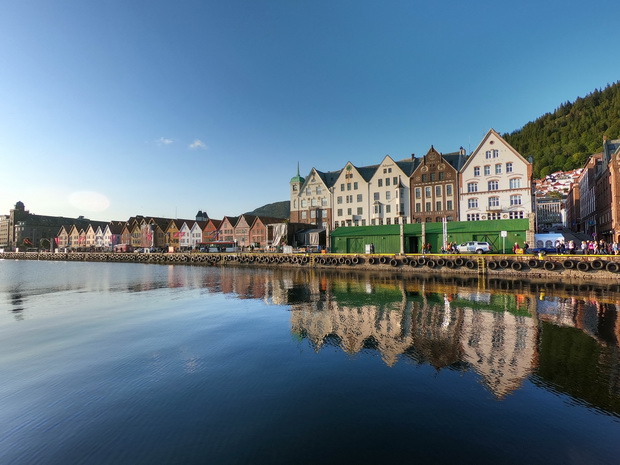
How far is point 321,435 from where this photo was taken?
795 cm

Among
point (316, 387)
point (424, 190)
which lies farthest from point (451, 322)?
point (424, 190)

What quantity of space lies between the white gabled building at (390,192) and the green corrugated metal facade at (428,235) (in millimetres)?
11964

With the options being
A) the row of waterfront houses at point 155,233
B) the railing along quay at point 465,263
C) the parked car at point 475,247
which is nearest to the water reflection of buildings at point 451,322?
the railing along quay at point 465,263

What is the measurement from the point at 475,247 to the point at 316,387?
42.5 m

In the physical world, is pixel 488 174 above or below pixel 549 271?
above

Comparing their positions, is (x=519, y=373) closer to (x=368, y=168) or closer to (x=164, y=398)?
(x=164, y=398)

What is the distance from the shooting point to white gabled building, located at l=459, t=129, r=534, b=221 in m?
55.6

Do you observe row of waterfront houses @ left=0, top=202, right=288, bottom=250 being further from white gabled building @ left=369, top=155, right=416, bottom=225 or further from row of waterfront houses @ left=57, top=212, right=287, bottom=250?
white gabled building @ left=369, top=155, right=416, bottom=225

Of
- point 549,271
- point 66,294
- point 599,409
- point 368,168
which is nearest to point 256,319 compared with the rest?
point 599,409

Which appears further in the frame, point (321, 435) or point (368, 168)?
point (368, 168)

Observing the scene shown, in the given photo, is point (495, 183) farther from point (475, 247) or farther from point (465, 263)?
point (465, 263)

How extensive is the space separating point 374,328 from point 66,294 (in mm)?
33065

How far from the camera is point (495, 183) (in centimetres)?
5791

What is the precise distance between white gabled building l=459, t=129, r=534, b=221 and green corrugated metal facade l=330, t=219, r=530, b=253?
8.89 m
